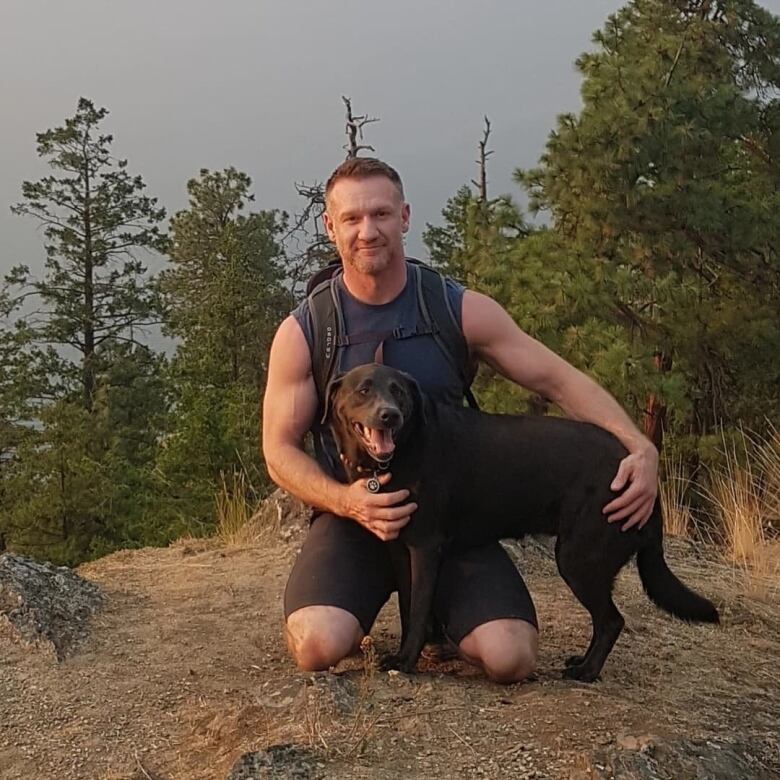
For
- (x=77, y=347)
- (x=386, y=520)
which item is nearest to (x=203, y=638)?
(x=386, y=520)

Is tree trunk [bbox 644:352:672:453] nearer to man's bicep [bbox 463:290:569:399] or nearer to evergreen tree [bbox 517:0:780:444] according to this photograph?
evergreen tree [bbox 517:0:780:444]

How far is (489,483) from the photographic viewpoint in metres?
3.41

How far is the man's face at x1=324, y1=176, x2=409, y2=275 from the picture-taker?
3.54 meters

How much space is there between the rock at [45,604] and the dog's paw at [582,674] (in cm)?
192

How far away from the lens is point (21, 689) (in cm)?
364

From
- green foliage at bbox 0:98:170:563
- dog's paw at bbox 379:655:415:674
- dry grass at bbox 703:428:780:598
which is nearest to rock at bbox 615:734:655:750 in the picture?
dog's paw at bbox 379:655:415:674

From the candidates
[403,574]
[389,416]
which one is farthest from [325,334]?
[403,574]

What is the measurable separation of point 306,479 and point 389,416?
0.58 meters

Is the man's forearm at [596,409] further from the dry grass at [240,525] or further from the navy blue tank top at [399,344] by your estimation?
the dry grass at [240,525]

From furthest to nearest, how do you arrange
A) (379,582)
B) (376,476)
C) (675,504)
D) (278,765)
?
(675,504) < (379,582) < (376,476) < (278,765)

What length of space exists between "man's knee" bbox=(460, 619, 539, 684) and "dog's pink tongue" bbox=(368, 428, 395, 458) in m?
0.74

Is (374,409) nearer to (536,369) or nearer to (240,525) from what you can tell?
(536,369)

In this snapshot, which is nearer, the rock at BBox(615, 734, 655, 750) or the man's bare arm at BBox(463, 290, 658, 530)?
the rock at BBox(615, 734, 655, 750)

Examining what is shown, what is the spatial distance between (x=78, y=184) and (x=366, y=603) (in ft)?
87.1
